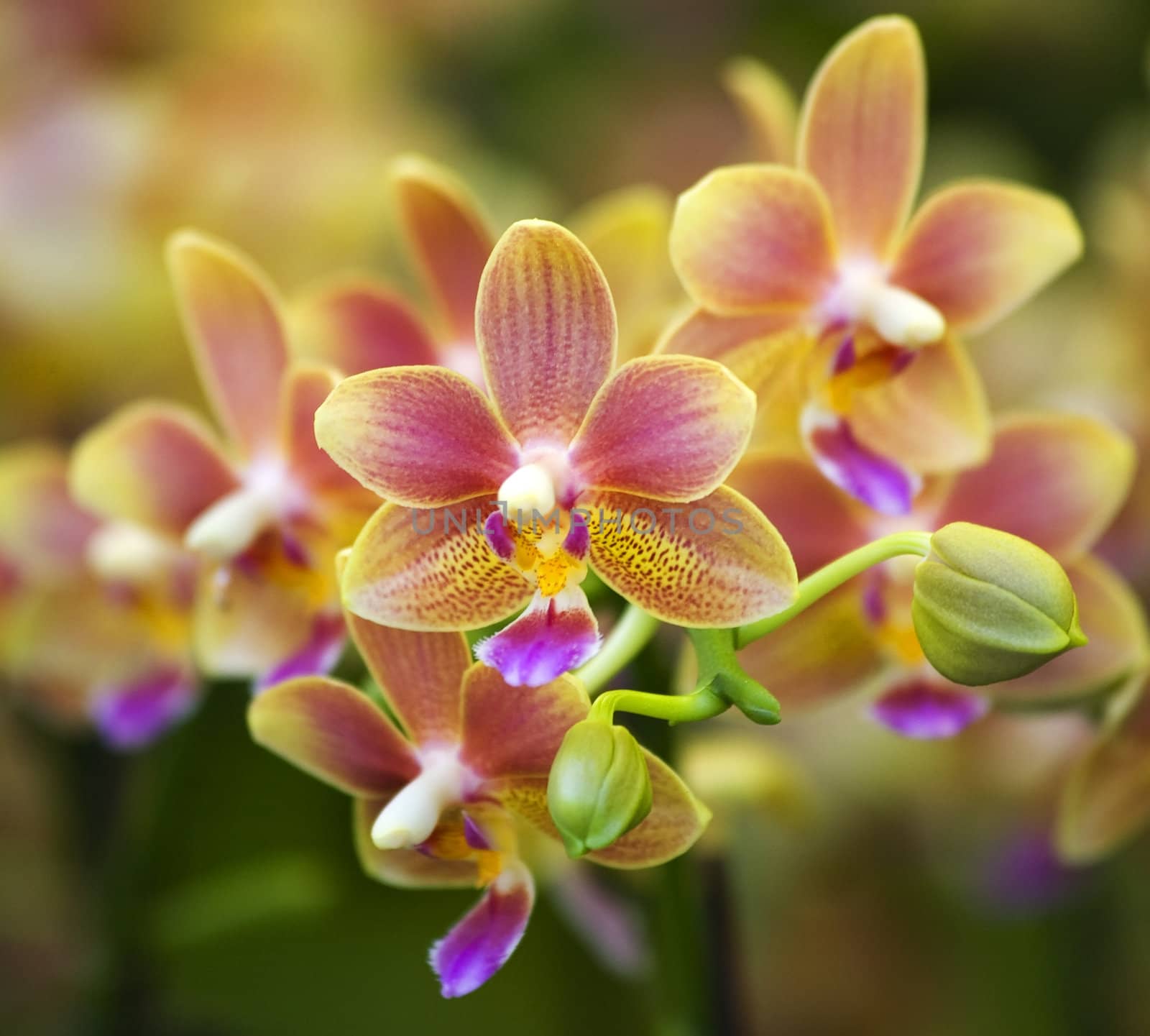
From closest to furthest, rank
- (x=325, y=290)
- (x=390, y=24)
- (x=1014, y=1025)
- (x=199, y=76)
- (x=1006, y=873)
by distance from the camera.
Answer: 1. (x=325, y=290)
2. (x=1006, y=873)
3. (x=1014, y=1025)
4. (x=199, y=76)
5. (x=390, y=24)

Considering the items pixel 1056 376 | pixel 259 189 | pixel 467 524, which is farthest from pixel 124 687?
pixel 1056 376

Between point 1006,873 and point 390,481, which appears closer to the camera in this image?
point 390,481

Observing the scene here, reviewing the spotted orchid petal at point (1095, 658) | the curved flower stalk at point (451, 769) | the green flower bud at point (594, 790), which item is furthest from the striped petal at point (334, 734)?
the spotted orchid petal at point (1095, 658)

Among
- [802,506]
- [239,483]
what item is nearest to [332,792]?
[239,483]

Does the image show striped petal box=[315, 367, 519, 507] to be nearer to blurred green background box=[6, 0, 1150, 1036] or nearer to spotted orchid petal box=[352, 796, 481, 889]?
spotted orchid petal box=[352, 796, 481, 889]

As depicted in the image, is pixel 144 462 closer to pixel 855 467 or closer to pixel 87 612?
pixel 87 612

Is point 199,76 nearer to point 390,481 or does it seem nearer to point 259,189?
point 259,189

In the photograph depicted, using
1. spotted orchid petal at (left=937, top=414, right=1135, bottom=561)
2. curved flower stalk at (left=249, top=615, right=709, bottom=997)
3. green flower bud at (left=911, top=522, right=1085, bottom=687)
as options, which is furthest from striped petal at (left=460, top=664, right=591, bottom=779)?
spotted orchid petal at (left=937, top=414, right=1135, bottom=561)
